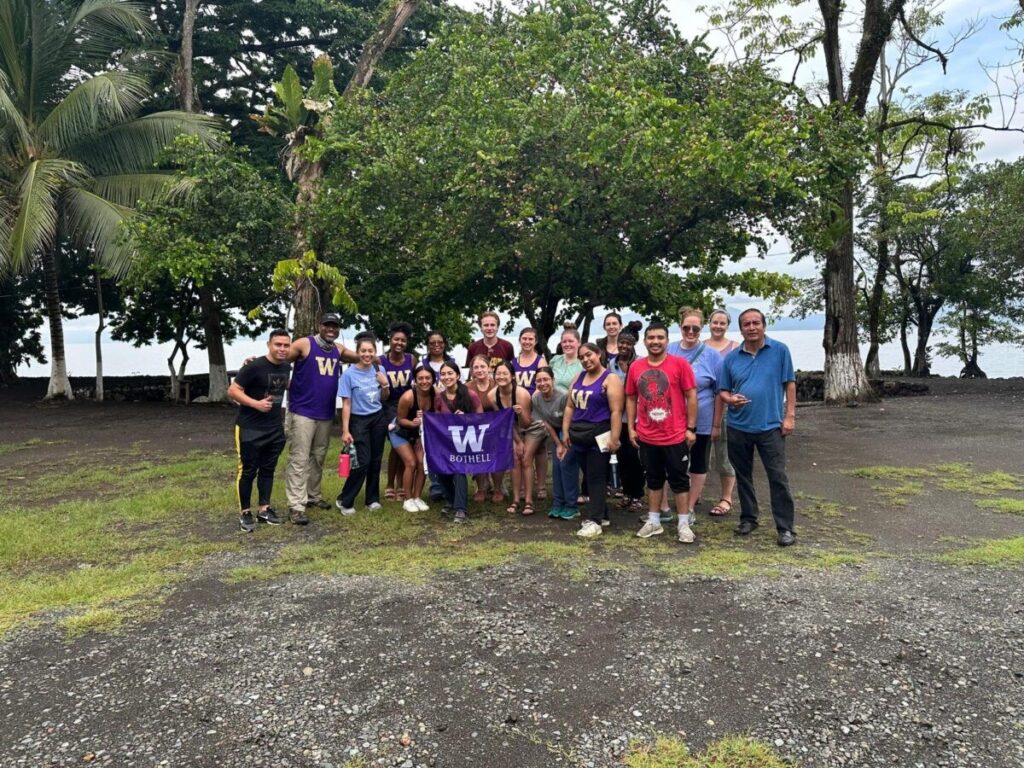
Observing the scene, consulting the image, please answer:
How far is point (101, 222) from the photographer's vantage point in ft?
51.1

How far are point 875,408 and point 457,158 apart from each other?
10.6 meters

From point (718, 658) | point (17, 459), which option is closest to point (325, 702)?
point (718, 658)

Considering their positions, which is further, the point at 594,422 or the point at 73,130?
the point at 73,130

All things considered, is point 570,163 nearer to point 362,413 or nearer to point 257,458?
point 362,413

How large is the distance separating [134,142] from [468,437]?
15283 mm

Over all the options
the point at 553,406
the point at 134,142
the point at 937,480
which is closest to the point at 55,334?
the point at 134,142

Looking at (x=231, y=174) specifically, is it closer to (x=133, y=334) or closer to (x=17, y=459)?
(x=17, y=459)

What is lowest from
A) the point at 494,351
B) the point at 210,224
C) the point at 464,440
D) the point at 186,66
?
the point at 464,440

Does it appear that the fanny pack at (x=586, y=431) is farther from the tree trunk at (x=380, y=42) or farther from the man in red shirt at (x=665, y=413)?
the tree trunk at (x=380, y=42)

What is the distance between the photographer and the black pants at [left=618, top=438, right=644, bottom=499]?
22.7ft

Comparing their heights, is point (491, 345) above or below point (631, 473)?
above

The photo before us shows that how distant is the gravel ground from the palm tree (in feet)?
45.0

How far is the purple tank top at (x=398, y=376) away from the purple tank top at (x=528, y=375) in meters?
1.12

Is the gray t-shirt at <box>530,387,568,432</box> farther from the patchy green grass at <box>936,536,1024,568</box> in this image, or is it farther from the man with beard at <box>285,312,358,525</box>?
the patchy green grass at <box>936,536,1024,568</box>
